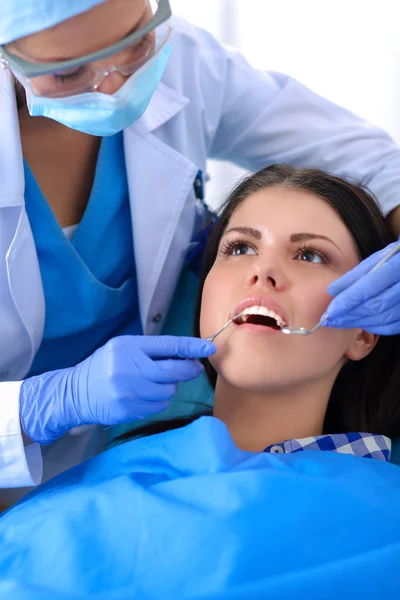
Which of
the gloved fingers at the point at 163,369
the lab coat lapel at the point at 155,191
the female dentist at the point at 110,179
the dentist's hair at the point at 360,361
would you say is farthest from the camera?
the lab coat lapel at the point at 155,191

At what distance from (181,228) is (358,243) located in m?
0.46

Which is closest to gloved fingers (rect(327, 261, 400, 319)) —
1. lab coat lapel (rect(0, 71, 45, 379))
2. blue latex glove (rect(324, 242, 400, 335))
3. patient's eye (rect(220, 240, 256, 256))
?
blue latex glove (rect(324, 242, 400, 335))

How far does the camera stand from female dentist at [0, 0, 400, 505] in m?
1.15

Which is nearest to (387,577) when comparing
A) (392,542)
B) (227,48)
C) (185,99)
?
(392,542)

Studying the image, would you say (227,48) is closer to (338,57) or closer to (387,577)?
(338,57)

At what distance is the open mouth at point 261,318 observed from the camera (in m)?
1.26

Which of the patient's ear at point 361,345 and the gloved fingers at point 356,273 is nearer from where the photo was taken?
the gloved fingers at point 356,273

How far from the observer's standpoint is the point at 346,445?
1358 mm

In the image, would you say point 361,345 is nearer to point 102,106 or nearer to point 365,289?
point 365,289

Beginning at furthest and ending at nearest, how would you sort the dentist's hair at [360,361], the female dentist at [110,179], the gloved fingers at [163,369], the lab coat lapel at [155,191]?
the lab coat lapel at [155,191] → the dentist's hair at [360,361] → the gloved fingers at [163,369] → the female dentist at [110,179]

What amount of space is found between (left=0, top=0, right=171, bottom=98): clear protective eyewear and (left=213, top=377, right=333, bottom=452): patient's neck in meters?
0.63

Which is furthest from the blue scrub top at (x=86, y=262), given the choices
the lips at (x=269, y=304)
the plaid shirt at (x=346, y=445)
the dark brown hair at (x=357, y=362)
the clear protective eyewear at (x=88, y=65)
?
the plaid shirt at (x=346, y=445)

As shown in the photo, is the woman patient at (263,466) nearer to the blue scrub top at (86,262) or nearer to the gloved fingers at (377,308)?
the gloved fingers at (377,308)

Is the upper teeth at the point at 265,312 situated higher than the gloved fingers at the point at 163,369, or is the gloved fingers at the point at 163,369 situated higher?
the upper teeth at the point at 265,312
